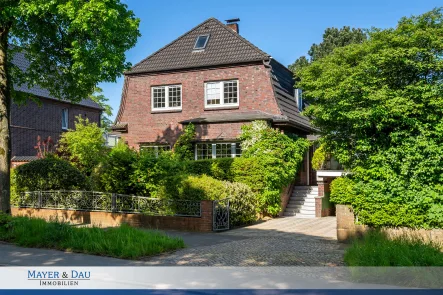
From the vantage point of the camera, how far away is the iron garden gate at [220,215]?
15.8 metres

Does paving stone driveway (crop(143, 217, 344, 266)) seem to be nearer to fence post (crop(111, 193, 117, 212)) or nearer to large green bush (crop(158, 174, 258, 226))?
large green bush (crop(158, 174, 258, 226))

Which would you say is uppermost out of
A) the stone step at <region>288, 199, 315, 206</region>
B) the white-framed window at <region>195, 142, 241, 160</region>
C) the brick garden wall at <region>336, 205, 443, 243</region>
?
the white-framed window at <region>195, 142, 241, 160</region>

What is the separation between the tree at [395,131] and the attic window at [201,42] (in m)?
13.4

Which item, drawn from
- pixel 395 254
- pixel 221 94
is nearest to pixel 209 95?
pixel 221 94

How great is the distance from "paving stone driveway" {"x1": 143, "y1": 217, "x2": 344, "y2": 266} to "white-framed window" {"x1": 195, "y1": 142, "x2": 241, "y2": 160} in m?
6.71

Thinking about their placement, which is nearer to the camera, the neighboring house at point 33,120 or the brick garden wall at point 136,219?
the brick garden wall at point 136,219

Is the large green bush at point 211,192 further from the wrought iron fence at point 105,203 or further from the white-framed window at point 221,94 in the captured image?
the white-framed window at point 221,94

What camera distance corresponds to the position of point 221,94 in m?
25.3

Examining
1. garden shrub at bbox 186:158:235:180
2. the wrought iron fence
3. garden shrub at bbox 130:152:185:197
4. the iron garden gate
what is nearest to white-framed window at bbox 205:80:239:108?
garden shrub at bbox 186:158:235:180

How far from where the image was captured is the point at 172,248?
11.9 metres

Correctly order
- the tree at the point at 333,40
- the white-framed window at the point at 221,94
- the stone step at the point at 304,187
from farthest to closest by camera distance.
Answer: the tree at the point at 333,40
the white-framed window at the point at 221,94
the stone step at the point at 304,187

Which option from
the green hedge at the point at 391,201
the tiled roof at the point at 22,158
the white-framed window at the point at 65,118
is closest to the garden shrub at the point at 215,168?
the green hedge at the point at 391,201

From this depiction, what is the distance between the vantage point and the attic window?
26597 millimetres

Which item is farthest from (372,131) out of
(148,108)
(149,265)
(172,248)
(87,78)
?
(148,108)
